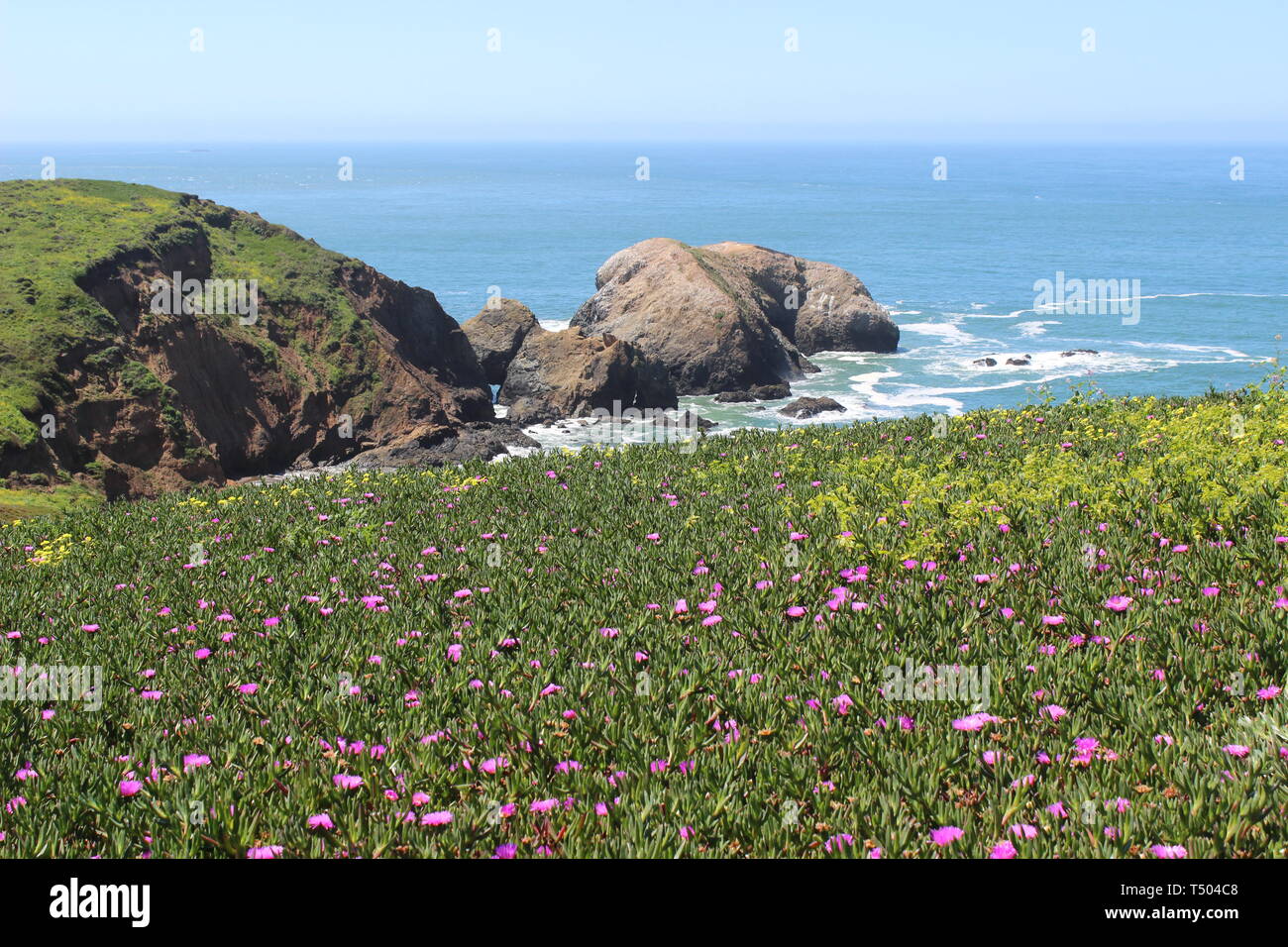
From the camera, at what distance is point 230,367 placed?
40.2m

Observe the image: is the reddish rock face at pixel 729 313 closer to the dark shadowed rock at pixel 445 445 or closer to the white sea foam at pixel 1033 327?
the white sea foam at pixel 1033 327

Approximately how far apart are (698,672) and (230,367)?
127 feet

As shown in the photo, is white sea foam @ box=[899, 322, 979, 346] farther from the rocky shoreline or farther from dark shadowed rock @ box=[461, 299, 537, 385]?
dark shadowed rock @ box=[461, 299, 537, 385]

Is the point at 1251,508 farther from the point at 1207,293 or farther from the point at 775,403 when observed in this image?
the point at 1207,293

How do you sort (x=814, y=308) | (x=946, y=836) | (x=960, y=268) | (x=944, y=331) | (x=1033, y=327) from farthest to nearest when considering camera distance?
1. (x=960, y=268)
2. (x=1033, y=327)
3. (x=944, y=331)
4. (x=814, y=308)
5. (x=946, y=836)

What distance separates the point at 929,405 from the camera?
5084 cm

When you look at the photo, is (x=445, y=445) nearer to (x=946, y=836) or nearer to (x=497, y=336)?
(x=497, y=336)

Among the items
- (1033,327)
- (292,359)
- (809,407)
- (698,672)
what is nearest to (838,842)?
(698,672)

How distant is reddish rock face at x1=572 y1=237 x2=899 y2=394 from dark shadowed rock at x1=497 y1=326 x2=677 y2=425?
161 inches

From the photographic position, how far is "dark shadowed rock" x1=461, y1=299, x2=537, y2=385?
55.6 m

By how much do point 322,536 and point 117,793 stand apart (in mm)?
5543

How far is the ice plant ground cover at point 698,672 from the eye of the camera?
4.23 meters

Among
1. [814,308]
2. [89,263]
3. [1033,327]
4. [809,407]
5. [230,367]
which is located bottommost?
[809,407]

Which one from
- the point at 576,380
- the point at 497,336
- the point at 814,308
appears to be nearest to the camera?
the point at 576,380
